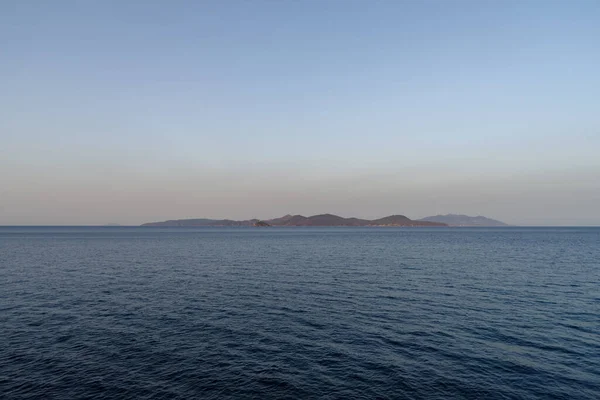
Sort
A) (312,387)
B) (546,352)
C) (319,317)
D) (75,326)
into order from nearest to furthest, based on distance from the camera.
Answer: (312,387)
(546,352)
(75,326)
(319,317)

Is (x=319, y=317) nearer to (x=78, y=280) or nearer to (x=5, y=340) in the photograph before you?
(x=5, y=340)

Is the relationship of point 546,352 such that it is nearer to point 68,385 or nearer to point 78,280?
point 68,385

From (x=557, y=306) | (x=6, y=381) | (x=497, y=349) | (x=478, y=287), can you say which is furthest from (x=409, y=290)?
(x=6, y=381)

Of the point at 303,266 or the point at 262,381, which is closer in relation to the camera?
the point at 262,381

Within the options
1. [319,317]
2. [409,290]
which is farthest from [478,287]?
[319,317]

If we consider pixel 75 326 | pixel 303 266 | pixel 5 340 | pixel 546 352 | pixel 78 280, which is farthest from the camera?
pixel 303 266

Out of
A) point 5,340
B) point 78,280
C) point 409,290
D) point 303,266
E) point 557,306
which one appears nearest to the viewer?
point 5,340

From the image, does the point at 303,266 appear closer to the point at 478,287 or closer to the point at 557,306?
the point at 478,287

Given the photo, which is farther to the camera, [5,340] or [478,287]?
[478,287]

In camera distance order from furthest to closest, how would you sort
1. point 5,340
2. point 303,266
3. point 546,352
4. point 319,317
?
point 303,266 → point 319,317 → point 5,340 → point 546,352
